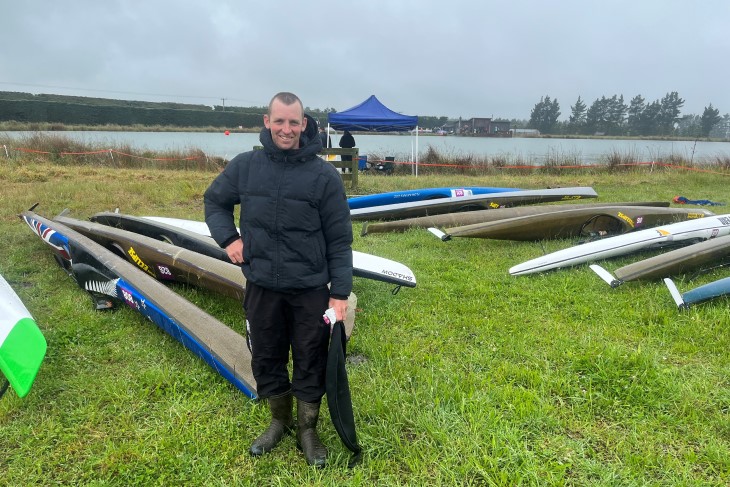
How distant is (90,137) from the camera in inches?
669

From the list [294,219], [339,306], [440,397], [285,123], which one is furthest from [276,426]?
[285,123]

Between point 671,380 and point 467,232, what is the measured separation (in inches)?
121

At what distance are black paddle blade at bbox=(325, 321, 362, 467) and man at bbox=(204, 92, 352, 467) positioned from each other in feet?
0.32

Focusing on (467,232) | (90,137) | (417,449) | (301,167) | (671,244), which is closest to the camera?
(301,167)

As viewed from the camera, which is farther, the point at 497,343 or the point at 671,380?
the point at 497,343

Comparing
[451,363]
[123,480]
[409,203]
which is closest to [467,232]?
[409,203]

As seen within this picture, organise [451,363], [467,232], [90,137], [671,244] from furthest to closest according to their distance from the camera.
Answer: [90,137] → [467,232] → [671,244] → [451,363]

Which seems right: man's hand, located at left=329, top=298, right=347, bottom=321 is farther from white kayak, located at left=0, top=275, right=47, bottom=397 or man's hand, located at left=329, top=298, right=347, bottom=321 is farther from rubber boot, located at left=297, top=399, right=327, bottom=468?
white kayak, located at left=0, top=275, right=47, bottom=397

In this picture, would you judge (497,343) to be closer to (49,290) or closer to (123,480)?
(123,480)

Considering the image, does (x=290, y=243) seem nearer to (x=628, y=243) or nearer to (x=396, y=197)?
(x=628, y=243)

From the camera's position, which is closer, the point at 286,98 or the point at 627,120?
the point at 286,98

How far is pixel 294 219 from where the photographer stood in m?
1.90

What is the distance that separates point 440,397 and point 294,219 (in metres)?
1.36

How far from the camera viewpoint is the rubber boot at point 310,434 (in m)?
2.10
